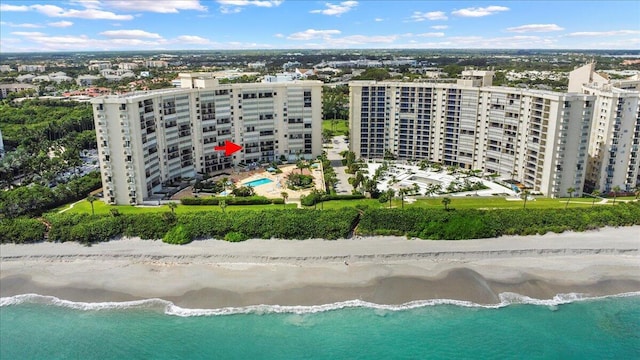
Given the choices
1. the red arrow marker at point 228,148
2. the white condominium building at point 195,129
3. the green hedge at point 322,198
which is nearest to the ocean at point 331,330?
the green hedge at point 322,198

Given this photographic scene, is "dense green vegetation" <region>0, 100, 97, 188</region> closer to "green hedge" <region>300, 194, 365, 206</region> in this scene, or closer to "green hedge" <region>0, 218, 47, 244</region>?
"green hedge" <region>0, 218, 47, 244</region>

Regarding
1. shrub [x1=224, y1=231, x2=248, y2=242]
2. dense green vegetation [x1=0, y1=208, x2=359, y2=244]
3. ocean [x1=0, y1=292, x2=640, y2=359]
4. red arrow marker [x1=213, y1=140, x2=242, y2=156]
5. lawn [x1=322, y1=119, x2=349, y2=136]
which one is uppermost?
red arrow marker [x1=213, y1=140, x2=242, y2=156]

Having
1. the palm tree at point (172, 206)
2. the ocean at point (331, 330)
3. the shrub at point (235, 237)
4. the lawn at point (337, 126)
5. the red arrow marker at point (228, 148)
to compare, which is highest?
the red arrow marker at point (228, 148)

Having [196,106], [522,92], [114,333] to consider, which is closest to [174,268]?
[114,333]

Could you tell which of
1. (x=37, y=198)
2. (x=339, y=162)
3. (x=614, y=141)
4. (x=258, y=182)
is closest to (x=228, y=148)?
(x=258, y=182)

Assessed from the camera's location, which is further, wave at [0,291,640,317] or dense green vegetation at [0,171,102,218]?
dense green vegetation at [0,171,102,218]

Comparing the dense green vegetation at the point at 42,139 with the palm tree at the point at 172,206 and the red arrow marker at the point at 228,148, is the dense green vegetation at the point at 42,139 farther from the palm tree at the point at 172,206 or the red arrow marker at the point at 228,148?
the palm tree at the point at 172,206

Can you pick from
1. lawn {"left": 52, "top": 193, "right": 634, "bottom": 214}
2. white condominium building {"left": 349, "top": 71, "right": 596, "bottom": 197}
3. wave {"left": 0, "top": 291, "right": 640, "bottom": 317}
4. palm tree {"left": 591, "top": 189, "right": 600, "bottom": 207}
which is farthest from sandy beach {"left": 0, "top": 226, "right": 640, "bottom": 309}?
white condominium building {"left": 349, "top": 71, "right": 596, "bottom": 197}
